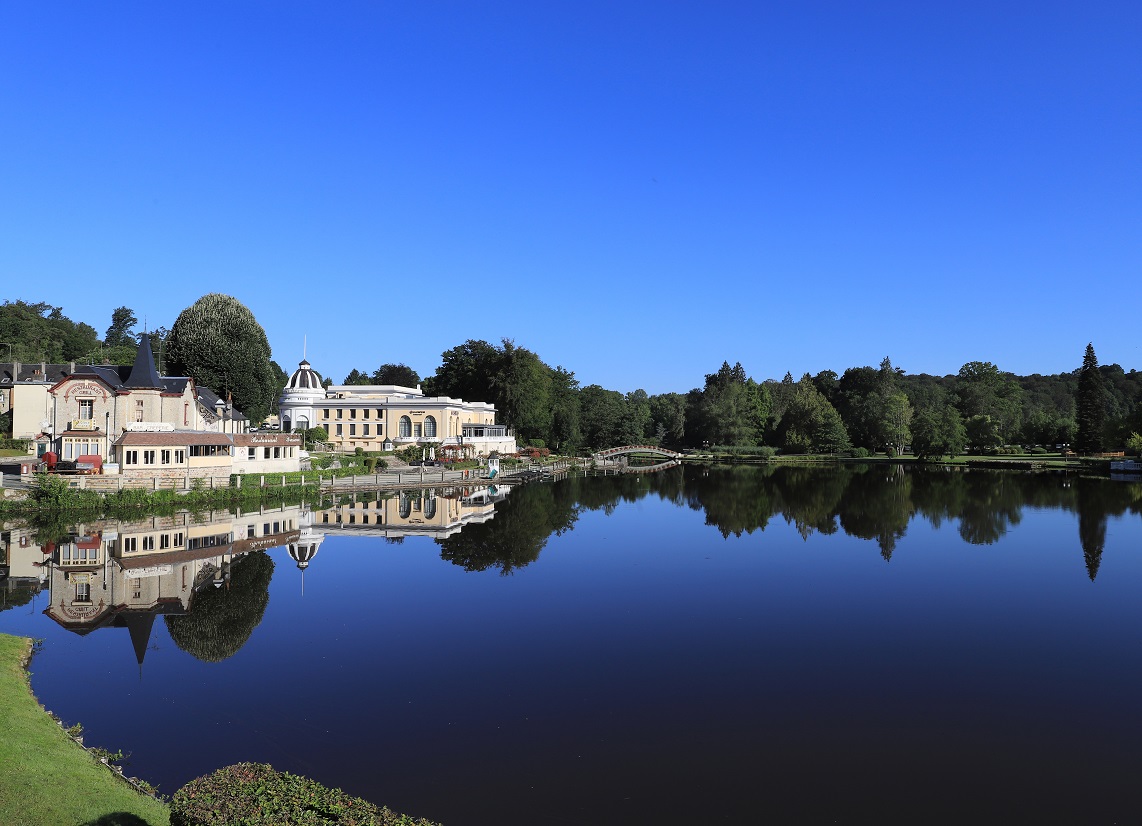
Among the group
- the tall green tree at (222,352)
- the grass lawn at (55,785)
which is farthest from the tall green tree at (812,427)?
the grass lawn at (55,785)

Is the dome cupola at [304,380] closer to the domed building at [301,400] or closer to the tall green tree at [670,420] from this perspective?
the domed building at [301,400]

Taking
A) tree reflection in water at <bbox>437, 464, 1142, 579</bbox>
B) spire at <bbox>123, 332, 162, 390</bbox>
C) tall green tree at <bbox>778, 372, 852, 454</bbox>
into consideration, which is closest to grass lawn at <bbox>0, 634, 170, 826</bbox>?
tree reflection in water at <bbox>437, 464, 1142, 579</bbox>

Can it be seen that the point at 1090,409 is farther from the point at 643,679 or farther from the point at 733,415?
the point at 643,679

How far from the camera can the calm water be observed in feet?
30.7

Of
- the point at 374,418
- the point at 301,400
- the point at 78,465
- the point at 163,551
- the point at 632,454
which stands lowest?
the point at 163,551

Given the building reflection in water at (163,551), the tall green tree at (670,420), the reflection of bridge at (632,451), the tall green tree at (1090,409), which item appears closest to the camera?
the building reflection in water at (163,551)

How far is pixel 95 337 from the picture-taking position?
104 metres

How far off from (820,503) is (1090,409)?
164ft

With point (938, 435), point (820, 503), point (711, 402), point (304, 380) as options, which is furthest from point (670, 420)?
point (820, 503)

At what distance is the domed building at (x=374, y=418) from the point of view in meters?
64.7

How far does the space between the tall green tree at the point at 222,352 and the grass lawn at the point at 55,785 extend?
45107 millimetres

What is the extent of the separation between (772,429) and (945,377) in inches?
2501

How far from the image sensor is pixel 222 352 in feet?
171

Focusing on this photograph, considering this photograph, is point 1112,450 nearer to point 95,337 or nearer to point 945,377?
point 945,377
